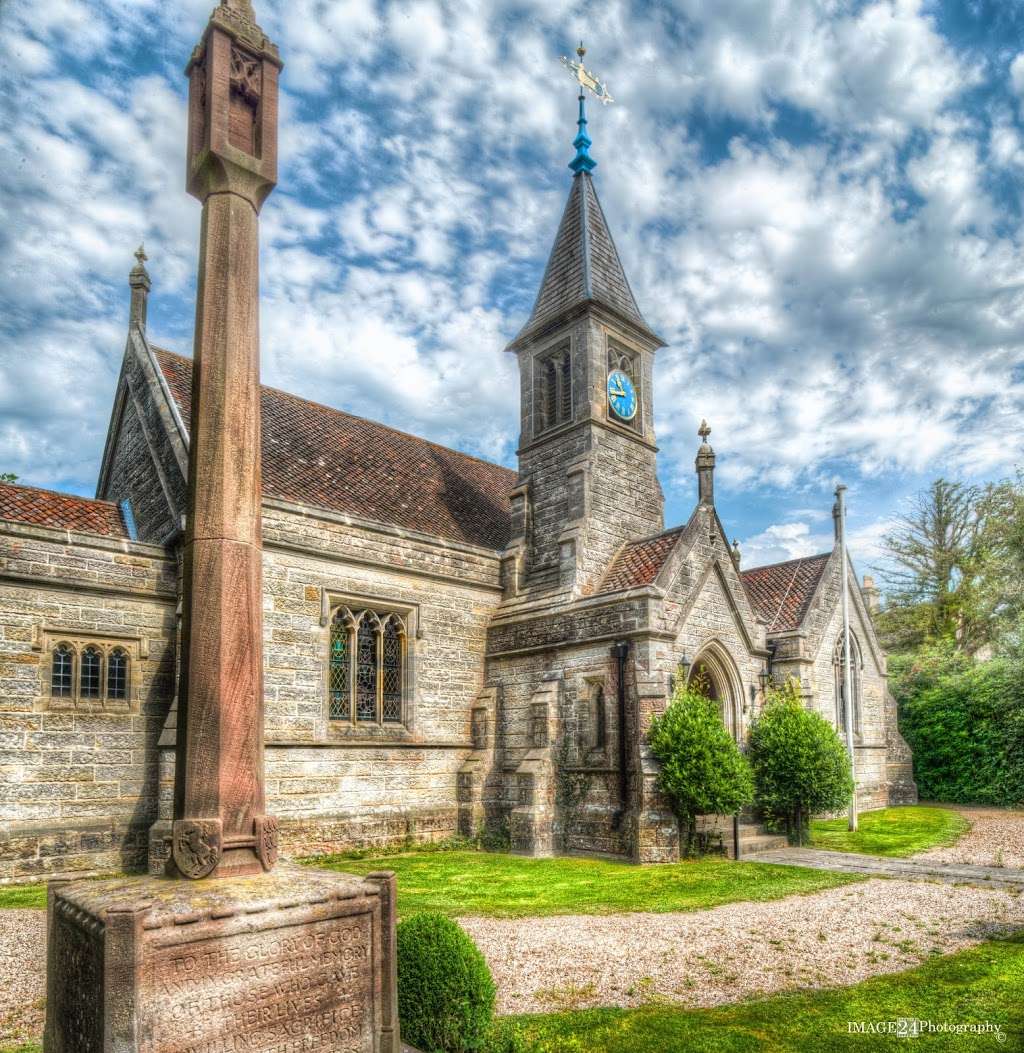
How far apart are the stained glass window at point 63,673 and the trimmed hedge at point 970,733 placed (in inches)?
989

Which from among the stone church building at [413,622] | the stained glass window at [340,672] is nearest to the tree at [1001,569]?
the stone church building at [413,622]

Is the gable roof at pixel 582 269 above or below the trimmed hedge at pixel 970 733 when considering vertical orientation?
above

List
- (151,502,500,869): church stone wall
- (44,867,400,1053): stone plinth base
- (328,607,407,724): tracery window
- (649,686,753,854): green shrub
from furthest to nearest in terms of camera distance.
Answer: (328,607,407,724): tracery window
(151,502,500,869): church stone wall
(649,686,753,854): green shrub
(44,867,400,1053): stone plinth base

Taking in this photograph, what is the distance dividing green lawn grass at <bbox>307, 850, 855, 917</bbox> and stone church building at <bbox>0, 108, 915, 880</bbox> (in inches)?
38.3

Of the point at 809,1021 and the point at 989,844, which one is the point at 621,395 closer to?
the point at 989,844

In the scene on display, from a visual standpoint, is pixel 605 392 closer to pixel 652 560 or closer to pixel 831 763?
pixel 652 560

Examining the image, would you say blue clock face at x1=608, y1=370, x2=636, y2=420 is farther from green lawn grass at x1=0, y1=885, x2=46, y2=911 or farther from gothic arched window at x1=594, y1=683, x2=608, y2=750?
green lawn grass at x1=0, y1=885, x2=46, y2=911

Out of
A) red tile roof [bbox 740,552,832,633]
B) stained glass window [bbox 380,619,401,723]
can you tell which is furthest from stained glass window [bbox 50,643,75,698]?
red tile roof [bbox 740,552,832,633]

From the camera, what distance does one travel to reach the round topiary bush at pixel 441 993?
17.7 ft

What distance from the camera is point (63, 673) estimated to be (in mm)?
14195

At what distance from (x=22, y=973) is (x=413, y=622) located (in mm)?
10721

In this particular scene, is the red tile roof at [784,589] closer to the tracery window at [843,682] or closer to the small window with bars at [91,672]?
the tracery window at [843,682]

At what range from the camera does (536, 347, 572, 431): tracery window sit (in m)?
21.6

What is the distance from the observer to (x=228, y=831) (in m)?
5.11
